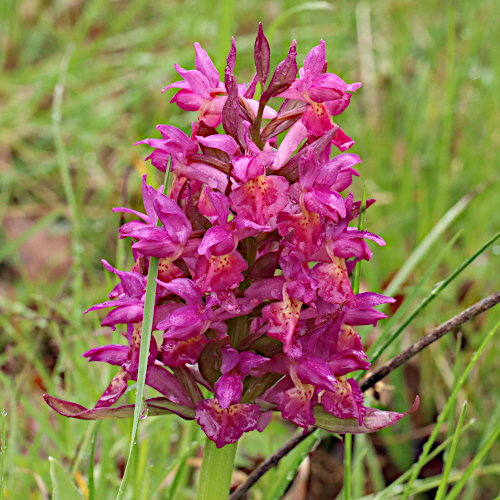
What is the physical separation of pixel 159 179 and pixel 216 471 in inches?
81.2

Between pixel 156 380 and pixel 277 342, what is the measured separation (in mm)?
242

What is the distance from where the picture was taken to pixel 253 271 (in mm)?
1104

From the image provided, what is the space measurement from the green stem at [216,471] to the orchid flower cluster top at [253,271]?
77 millimetres

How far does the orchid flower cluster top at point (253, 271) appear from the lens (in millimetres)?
1030

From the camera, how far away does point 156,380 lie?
113 cm

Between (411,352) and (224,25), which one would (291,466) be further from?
(224,25)

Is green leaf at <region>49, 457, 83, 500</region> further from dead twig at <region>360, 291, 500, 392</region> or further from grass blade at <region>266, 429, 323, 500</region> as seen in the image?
dead twig at <region>360, 291, 500, 392</region>

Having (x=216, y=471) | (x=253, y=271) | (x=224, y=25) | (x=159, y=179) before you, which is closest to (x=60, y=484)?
(x=216, y=471)

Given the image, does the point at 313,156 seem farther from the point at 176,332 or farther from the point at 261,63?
the point at 176,332

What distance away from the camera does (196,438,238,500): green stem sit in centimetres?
115

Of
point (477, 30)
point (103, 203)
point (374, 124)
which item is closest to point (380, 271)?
point (374, 124)

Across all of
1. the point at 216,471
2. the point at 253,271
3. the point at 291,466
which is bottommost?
the point at 291,466

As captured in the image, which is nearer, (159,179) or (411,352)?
(411,352)

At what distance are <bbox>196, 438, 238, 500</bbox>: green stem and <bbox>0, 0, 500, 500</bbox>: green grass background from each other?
26cm
